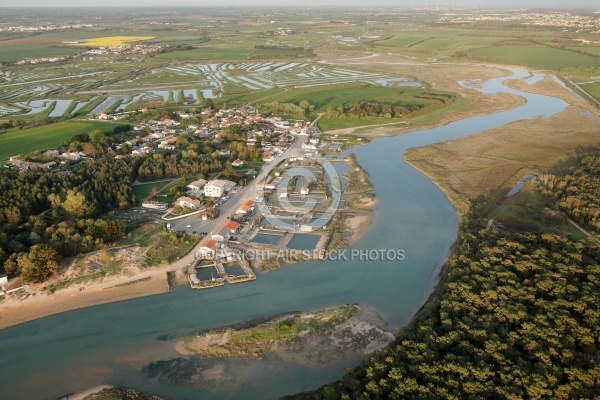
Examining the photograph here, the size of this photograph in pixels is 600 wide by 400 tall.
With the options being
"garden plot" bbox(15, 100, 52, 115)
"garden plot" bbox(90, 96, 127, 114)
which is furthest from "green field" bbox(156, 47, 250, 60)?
"garden plot" bbox(15, 100, 52, 115)

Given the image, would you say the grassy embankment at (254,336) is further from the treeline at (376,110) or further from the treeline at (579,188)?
the treeline at (376,110)

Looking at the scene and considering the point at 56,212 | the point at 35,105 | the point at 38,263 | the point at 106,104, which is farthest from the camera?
the point at 106,104

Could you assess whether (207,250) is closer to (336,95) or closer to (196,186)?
(196,186)

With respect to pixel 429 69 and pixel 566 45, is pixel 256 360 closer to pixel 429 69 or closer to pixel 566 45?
pixel 429 69

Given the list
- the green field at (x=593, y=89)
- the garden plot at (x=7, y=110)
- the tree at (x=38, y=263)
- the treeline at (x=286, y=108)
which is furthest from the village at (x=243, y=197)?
the green field at (x=593, y=89)

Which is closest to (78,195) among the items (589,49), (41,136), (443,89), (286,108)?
(41,136)

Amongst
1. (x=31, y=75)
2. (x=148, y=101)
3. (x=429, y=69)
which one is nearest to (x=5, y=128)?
(x=148, y=101)
